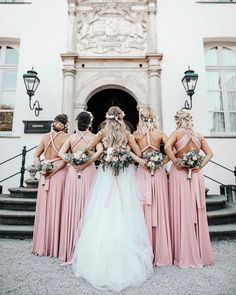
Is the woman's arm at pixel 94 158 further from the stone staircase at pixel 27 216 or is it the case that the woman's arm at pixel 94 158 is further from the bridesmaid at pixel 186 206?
Result: the stone staircase at pixel 27 216

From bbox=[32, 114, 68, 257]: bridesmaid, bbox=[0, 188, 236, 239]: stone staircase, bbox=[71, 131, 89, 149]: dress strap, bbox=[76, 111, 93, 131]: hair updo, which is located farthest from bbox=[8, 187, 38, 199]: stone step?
bbox=[76, 111, 93, 131]: hair updo

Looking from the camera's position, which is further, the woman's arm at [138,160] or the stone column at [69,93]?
the stone column at [69,93]

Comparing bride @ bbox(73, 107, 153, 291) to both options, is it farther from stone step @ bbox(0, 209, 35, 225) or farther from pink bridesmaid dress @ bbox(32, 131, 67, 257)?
stone step @ bbox(0, 209, 35, 225)

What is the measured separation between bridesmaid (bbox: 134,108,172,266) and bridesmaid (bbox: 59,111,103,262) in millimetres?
642

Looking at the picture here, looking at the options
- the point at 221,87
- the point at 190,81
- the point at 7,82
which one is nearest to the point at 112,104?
the point at 190,81

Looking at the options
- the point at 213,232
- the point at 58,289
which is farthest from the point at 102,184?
the point at 213,232

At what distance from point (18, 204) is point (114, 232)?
9.32 feet

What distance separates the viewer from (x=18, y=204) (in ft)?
14.8

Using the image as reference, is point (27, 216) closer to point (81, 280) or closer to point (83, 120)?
point (81, 280)

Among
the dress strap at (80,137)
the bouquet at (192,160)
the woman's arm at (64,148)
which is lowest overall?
the bouquet at (192,160)

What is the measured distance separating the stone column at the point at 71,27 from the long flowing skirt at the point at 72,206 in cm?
547

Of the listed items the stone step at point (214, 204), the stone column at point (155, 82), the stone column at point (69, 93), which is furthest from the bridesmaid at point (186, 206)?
the stone column at point (69, 93)

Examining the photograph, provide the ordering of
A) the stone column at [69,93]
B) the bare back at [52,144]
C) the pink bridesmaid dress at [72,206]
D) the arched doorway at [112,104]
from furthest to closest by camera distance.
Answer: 1. the arched doorway at [112,104]
2. the stone column at [69,93]
3. the bare back at [52,144]
4. the pink bridesmaid dress at [72,206]

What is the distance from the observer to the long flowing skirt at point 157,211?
2.86m
